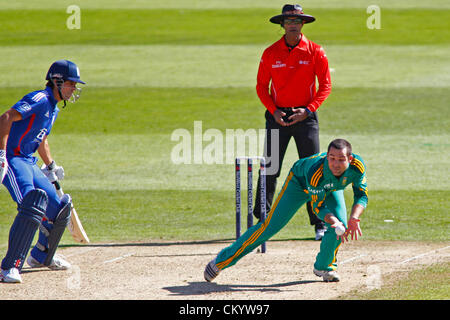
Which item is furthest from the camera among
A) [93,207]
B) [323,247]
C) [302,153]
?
[93,207]

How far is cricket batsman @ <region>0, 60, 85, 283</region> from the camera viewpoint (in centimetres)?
684

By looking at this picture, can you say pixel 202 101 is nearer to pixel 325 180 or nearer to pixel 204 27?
pixel 204 27

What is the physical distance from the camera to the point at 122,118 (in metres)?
17.1

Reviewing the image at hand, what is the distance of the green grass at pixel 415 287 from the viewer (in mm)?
6320

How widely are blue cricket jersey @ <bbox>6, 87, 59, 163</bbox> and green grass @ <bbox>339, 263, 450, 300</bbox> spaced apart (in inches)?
121

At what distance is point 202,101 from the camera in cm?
1834

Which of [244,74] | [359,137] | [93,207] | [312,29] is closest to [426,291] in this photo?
[93,207]

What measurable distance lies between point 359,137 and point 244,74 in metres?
6.32

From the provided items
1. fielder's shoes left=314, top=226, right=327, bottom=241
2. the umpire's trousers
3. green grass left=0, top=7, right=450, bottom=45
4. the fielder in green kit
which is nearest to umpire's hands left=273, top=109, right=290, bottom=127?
the umpire's trousers

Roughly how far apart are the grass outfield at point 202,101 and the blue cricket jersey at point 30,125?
6.17ft

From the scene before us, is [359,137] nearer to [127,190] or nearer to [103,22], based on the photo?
[127,190]

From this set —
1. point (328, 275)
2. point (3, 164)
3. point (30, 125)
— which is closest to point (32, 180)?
point (3, 164)

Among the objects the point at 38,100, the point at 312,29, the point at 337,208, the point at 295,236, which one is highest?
the point at 312,29

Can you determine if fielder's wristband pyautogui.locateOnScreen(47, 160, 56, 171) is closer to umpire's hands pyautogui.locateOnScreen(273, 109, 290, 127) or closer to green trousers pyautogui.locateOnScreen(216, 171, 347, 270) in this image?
green trousers pyautogui.locateOnScreen(216, 171, 347, 270)
